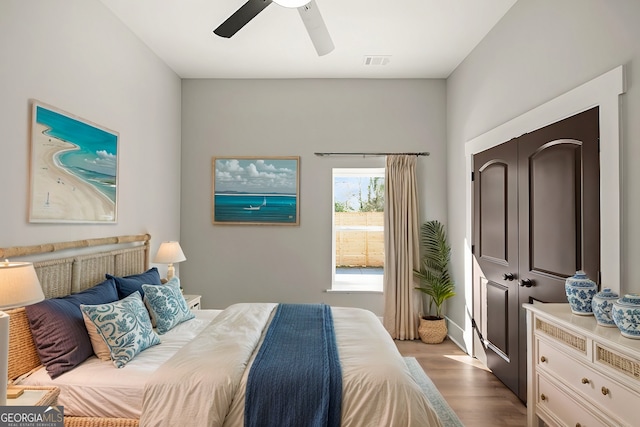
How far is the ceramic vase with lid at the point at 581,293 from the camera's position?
6.29ft

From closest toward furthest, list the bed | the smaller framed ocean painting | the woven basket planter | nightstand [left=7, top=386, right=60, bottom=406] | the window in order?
nightstand [left=7, top=386, right=60, bottom=406] → the bed → the woven basket planter → the smaller framed ocean painting → the window

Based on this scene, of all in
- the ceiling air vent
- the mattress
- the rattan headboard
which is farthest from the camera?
the ceiling air vent

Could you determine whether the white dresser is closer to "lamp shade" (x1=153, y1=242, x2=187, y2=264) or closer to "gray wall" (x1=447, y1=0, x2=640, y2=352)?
"gray wall" (x1=447, y1=0, x2=640, y2=352)

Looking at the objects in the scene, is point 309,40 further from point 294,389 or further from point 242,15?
point 294,389

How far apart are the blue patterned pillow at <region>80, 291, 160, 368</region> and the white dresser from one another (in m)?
2.29

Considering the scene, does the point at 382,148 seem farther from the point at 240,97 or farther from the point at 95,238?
the point at 95,238

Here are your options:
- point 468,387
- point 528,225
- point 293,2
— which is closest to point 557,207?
point 528,225

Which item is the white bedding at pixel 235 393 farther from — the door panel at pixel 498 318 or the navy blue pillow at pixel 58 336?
the door panel at pixel 498 318

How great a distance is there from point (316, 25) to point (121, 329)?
7.38 ft

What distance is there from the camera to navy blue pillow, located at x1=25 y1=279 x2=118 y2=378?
2021 millimetres

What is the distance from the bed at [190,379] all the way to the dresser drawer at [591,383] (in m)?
0.71

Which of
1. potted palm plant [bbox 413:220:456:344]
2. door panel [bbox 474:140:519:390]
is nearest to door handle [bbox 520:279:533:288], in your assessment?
door panel [bbox 474:140:519:390]

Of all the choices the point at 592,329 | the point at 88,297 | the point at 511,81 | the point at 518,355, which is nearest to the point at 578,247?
the point at 592,329

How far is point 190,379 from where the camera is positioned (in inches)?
72.0
